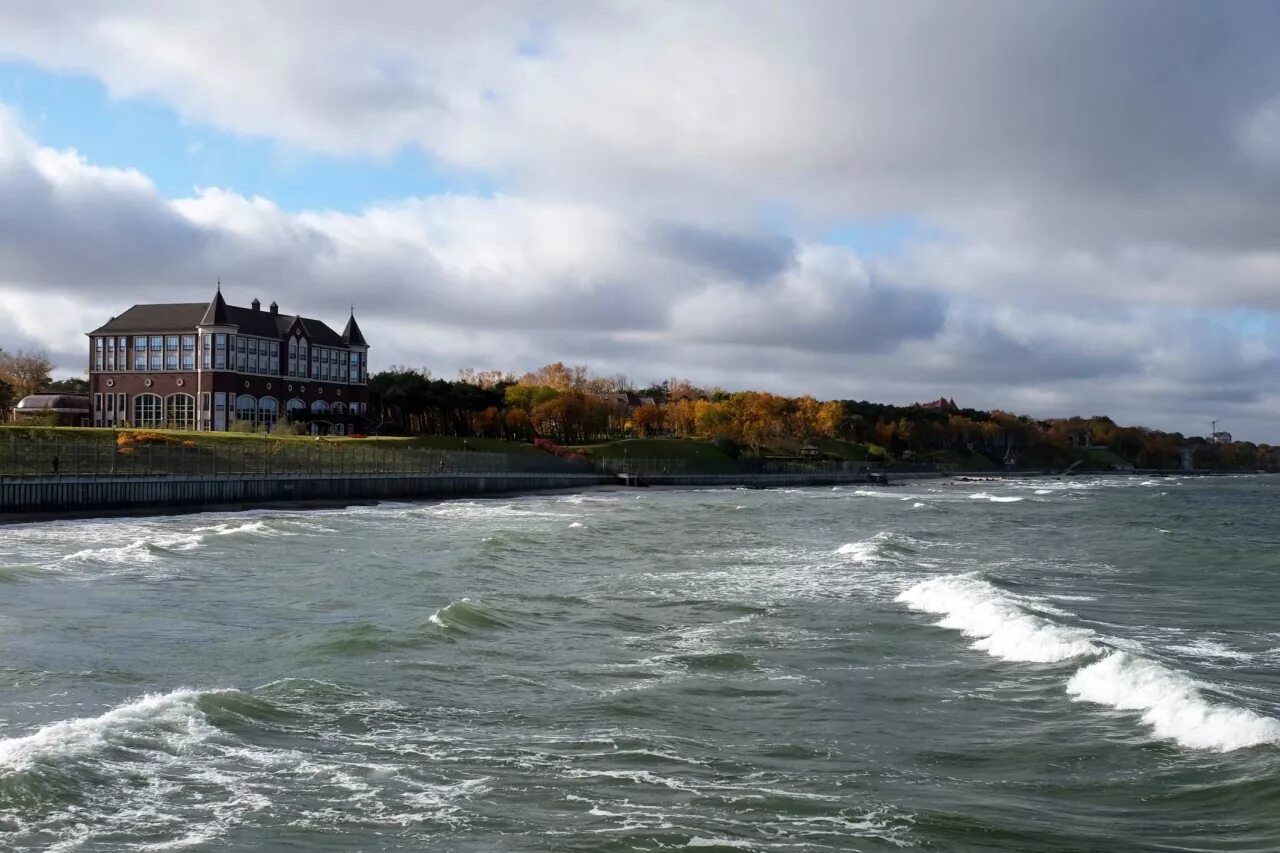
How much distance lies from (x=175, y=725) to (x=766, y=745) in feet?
26.0

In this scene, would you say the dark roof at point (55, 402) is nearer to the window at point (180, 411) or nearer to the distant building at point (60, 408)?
the distant building at point (60, 408)

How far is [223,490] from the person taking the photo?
6781 centimetres

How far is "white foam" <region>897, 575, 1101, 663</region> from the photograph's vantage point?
72.1ft

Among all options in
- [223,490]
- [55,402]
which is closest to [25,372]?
[55,402]

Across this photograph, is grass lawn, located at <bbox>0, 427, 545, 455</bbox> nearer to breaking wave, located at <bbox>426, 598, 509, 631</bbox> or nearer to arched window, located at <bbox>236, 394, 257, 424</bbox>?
arched window, located at <bbox>236, 394, 257, 424</bbox>

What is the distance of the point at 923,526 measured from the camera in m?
63.5

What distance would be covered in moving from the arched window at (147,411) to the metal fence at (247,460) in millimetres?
25926

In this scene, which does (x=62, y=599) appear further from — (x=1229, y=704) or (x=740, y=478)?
(x=740, y=478)

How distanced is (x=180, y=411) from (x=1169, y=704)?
110422 millimetres

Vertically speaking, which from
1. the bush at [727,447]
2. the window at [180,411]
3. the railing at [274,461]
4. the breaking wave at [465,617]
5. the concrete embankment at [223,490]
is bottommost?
the breaking wave at [465,617]

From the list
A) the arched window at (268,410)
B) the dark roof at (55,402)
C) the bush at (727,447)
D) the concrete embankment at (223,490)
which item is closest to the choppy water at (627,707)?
the concrete embankment at (223,490)

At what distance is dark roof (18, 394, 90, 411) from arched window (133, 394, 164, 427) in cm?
935

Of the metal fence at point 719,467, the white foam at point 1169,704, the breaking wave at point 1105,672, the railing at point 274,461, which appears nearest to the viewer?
the white foam at point 1169,704

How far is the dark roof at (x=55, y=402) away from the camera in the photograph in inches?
4725
